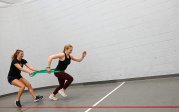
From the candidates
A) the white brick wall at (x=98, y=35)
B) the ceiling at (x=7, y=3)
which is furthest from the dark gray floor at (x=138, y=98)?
the ceiling at (x=7, y=3)

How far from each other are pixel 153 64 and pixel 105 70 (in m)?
1.42

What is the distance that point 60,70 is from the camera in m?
5.10

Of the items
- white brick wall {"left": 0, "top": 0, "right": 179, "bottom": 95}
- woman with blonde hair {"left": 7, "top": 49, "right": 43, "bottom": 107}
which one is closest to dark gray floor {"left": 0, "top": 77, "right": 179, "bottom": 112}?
woman with blonde hair {"left": 7, "top": 49, "right": 43, "bottom": 107}

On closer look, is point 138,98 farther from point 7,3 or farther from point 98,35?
point 7,3

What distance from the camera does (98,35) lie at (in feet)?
20.8

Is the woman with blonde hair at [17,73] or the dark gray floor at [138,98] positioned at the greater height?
the woman with blonde hair at [17,73]

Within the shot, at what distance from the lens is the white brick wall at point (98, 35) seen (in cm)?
540

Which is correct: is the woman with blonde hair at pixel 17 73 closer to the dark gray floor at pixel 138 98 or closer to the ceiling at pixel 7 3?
the dark gray floor at pixel 138 98

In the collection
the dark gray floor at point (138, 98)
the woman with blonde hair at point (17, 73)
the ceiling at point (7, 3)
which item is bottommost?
the dark gray floor at point (138, 98)

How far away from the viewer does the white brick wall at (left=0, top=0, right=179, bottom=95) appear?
5402mm

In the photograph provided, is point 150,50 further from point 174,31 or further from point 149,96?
point 149,96

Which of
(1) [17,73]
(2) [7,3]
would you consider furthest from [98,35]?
(2) [7,3]

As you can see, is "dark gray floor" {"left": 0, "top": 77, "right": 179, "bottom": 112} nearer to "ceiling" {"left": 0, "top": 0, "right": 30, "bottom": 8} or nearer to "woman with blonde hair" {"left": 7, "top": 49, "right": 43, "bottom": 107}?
"woman with blonde hair" {"left": 7, "top": 49, "right": 43, "bottom": 107}

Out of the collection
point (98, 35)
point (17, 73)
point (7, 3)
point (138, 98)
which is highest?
point (7, 3)
